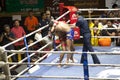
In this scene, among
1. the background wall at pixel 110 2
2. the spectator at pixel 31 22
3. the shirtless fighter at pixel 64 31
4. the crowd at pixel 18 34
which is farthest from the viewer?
the background wall at pixel 110 2

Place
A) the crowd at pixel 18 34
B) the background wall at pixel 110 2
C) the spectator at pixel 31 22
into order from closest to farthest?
the crowd at pixel 18 34 < the spectator at pixel 31 22 < the background wall at pixel 110 2

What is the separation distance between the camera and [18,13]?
43.5 feet

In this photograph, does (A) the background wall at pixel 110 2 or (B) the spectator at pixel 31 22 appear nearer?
(B) the spectator at pixel 31 22

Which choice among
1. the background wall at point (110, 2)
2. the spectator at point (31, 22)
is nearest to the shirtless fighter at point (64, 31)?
the spectator at point (31, 22)

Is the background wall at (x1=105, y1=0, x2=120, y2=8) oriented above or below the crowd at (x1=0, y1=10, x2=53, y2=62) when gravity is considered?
above

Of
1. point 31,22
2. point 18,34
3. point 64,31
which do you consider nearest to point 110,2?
point 31,22

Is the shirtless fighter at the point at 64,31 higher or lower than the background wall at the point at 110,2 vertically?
Result: lower

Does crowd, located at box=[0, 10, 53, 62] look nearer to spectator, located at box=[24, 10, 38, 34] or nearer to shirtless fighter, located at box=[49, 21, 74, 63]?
spectator, located at box=[24, 10, 38, 34]

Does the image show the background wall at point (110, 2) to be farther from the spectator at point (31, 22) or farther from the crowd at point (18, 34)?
the crowd at point (18, 34)

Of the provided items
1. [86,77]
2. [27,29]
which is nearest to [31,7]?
[27,29]

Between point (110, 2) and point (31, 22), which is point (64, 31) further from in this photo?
point (110, 2)

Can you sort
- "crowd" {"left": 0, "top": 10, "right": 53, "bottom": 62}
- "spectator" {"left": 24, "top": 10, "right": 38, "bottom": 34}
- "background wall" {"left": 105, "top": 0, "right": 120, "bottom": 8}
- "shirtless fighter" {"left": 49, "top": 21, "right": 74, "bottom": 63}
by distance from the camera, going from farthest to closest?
"background wall" {"left": 105, "top": 0, "right": 120, "bottom": 8} → "spectator" {"left": 24, "top": 10, "right": 38, "bottom": 34} → "crowd" {"left": 0, "top": 10, "right": 53, "bottom": 62} → "shirtless fighter" {"left": 49, "top": 21, "right": 74, "bottom": 63}

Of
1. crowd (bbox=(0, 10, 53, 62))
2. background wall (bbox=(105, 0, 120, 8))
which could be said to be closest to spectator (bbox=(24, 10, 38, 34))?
crowd (bbox=(0, 10, 53, 62))

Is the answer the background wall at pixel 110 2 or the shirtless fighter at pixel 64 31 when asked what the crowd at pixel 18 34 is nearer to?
the shirtless fighter at pixel 64 31
